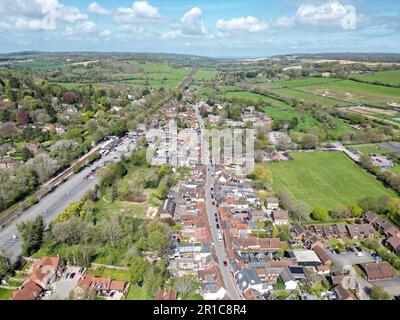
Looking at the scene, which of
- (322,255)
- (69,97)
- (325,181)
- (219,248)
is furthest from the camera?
(69,97)

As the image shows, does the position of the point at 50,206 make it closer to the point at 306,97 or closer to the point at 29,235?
the point at 29,235

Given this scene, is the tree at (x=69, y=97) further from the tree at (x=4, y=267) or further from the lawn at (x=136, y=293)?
the lawn at (x=136, y=293)

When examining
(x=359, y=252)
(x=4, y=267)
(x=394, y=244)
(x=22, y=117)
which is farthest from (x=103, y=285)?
(x=22, y=117)

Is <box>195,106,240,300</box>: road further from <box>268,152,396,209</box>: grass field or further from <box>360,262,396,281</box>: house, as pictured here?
<box>360,262,396,281</box>: house

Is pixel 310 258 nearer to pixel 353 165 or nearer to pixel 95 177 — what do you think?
pixel 353 165

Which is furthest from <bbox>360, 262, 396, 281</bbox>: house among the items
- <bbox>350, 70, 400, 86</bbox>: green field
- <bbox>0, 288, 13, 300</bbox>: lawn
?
<bbox>350, 70, 400, 86</bbox>: green field

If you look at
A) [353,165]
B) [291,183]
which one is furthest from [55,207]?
[353,165]
